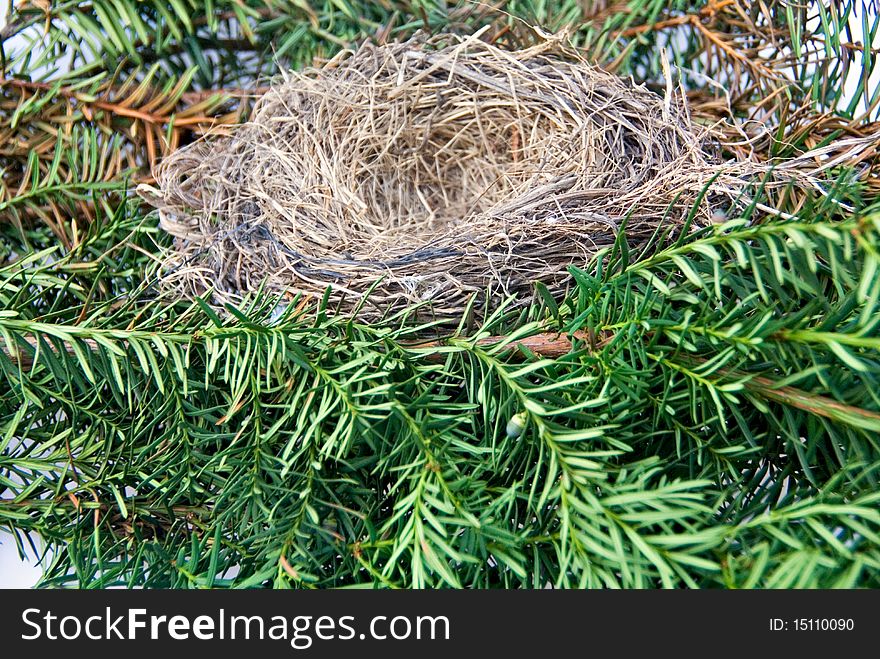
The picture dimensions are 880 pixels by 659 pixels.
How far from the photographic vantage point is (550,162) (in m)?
0.72

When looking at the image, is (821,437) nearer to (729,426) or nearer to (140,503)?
(729,426)

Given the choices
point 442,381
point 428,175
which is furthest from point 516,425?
point 428,175

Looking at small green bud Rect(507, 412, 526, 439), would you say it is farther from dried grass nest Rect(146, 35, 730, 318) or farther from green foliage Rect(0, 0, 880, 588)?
dried grass nest Rect(146, 35, 730, 318)

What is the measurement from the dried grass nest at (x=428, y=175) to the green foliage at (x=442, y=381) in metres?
0.04

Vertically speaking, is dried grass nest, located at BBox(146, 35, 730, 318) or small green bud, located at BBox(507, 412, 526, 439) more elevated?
dried grass nest, located at BBox(146, 35, 730, 318)

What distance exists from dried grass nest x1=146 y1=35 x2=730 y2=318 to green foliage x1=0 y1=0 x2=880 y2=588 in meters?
0.04

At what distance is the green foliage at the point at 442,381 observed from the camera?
0.44 m

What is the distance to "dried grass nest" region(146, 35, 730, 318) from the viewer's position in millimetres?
640

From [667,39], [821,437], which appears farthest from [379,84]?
[821,437]

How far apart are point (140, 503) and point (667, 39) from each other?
74 centimetres

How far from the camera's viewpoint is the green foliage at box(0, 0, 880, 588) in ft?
1.45

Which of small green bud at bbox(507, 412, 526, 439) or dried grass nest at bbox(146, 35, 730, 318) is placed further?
dried grass nest at bbox(146, 35, 730, 318)

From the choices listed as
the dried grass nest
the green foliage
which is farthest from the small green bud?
the dried grass nest

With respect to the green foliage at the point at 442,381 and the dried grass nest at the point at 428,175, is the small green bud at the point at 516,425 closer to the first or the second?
the green foliage at the point at 442,381
